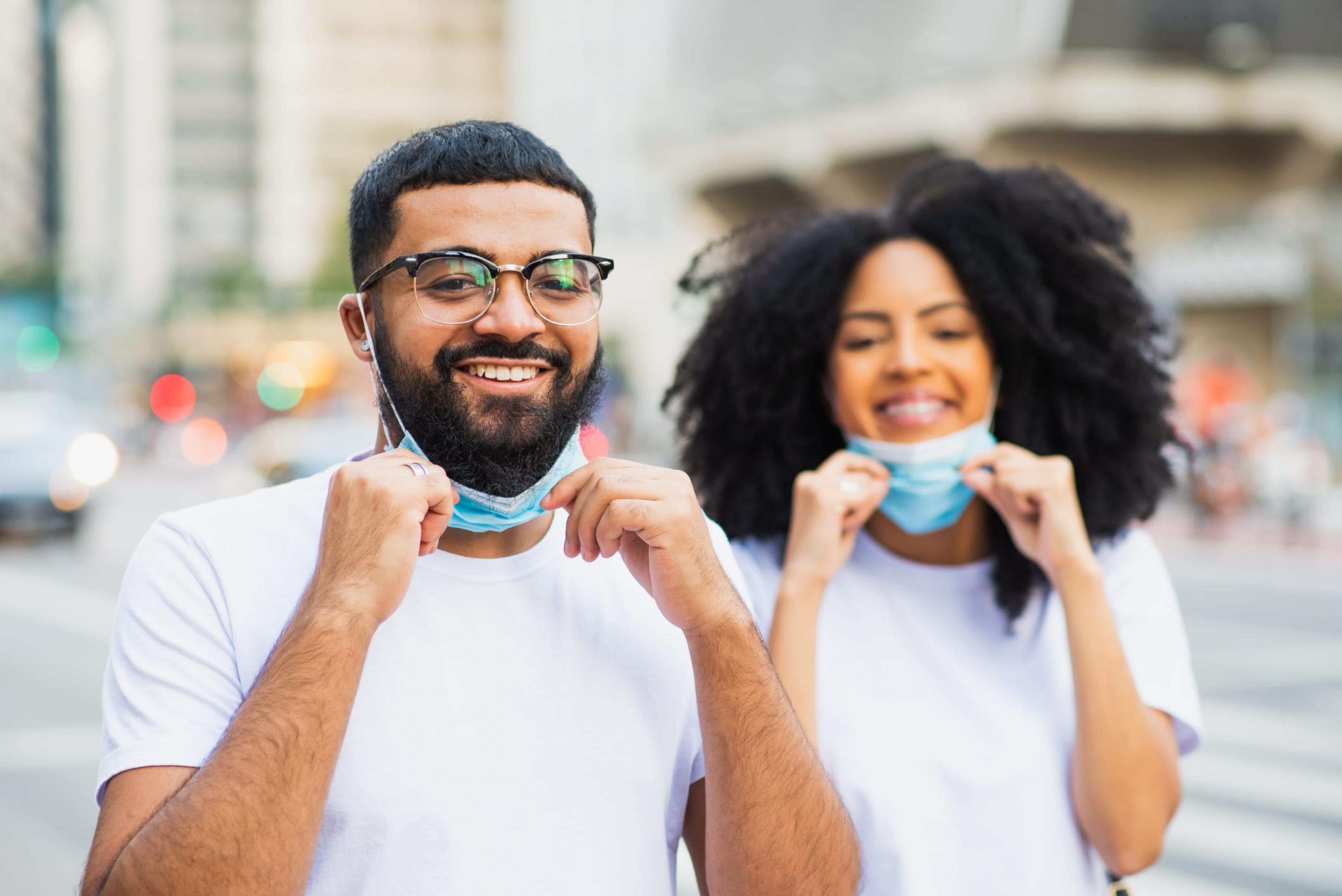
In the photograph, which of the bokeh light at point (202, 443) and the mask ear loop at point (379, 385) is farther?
the bokeh light at point (202, 443)

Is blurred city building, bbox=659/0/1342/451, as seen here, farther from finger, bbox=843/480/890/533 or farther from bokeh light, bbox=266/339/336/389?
finger, bbox=843/480/890/533

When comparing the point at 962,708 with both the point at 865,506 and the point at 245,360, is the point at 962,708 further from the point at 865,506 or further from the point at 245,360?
the point at 245,360

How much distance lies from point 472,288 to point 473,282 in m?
0.01

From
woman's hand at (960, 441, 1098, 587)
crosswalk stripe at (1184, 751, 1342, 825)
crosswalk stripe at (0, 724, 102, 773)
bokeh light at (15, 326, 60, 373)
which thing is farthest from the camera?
bokeh light at (15, 326, 60, 373)

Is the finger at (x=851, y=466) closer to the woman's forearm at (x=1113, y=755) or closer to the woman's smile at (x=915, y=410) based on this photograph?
the woman's smile at (x=915, y=410)

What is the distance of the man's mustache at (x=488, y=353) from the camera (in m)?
2.02

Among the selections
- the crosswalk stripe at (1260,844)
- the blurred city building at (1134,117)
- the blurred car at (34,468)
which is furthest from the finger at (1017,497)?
the blurred city building at (1134,117)

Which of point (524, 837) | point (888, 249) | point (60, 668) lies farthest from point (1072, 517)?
point (60, 668)

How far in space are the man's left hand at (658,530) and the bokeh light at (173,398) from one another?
207ft

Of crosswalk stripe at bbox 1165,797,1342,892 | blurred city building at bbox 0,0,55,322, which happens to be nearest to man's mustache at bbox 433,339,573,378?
crosswalk stripe at bbox 1165,797,1342,892

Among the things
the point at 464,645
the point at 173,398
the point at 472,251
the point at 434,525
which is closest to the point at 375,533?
the point at 434,525

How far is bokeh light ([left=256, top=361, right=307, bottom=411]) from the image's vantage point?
4994 centimetres

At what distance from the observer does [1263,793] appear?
678 cm

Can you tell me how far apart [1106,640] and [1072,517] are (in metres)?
0.24
